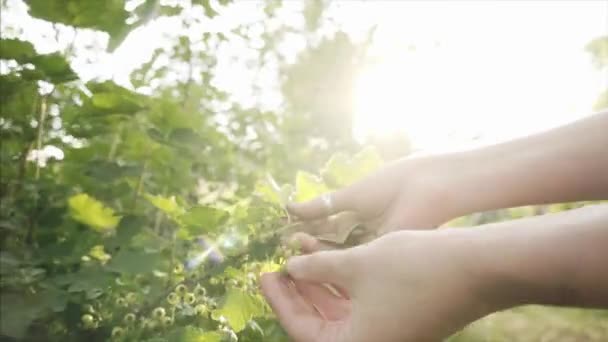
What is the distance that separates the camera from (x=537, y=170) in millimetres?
1085

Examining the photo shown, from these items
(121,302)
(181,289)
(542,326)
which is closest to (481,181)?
(181,289)

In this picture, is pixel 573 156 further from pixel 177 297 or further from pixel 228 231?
pixel 177 297

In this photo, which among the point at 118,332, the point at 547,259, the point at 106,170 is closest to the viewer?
the point at 547,259

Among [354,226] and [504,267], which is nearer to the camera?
[504,267]

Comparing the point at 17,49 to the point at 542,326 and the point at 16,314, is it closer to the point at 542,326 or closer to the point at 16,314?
the point at 16,314

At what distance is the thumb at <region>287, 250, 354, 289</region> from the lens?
82cm

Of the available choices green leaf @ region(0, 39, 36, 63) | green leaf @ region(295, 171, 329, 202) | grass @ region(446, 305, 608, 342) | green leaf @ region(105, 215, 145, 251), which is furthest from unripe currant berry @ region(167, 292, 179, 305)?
grass @ region(446, 305, 608, 342)

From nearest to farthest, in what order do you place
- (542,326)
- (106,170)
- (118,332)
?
(118,332) → (106,170) → (542,326)

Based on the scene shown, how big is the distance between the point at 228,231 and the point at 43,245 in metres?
0.43

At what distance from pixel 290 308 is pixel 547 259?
0.39m

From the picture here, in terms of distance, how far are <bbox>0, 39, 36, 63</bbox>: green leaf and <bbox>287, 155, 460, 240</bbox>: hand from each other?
56 centimetres

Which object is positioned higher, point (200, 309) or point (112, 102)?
point (112, 102)

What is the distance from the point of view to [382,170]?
115 cm

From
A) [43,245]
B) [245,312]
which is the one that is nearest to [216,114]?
[43,245]
